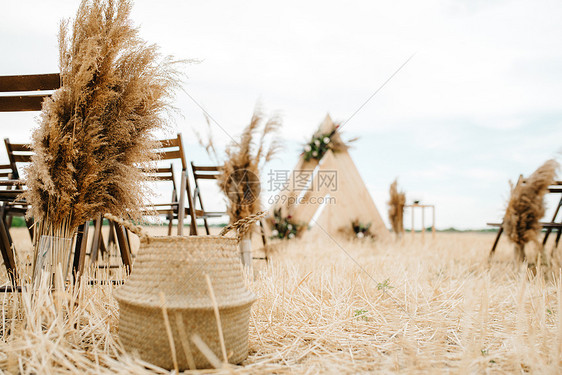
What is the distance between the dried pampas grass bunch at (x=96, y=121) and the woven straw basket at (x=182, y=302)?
1.85 feet

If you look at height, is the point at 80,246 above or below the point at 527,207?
below

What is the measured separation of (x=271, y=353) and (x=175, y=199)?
8.37 feet

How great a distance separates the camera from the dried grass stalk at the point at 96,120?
1.58 metres

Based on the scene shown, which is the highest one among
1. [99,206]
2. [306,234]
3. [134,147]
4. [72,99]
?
[72,99]

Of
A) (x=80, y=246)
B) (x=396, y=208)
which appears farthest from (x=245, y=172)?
(x=396, y=208)

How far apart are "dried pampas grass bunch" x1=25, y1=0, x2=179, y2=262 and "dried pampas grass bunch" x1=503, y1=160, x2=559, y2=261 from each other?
3808 mm

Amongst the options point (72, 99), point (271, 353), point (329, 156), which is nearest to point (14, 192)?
point (72, 99)

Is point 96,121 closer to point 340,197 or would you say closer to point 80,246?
point 80,246

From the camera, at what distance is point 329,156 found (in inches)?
260

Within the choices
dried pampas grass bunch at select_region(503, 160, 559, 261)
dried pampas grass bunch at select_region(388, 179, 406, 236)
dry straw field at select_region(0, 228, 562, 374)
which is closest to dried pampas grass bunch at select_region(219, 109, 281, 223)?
dry straw field at select_region(0, 228, 562, 374)

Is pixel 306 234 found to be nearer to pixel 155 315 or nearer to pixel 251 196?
pixel 251 196

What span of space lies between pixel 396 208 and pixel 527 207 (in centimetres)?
345

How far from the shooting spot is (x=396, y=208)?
24.4 ft

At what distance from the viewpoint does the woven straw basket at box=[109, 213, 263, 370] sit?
1.13 metres
